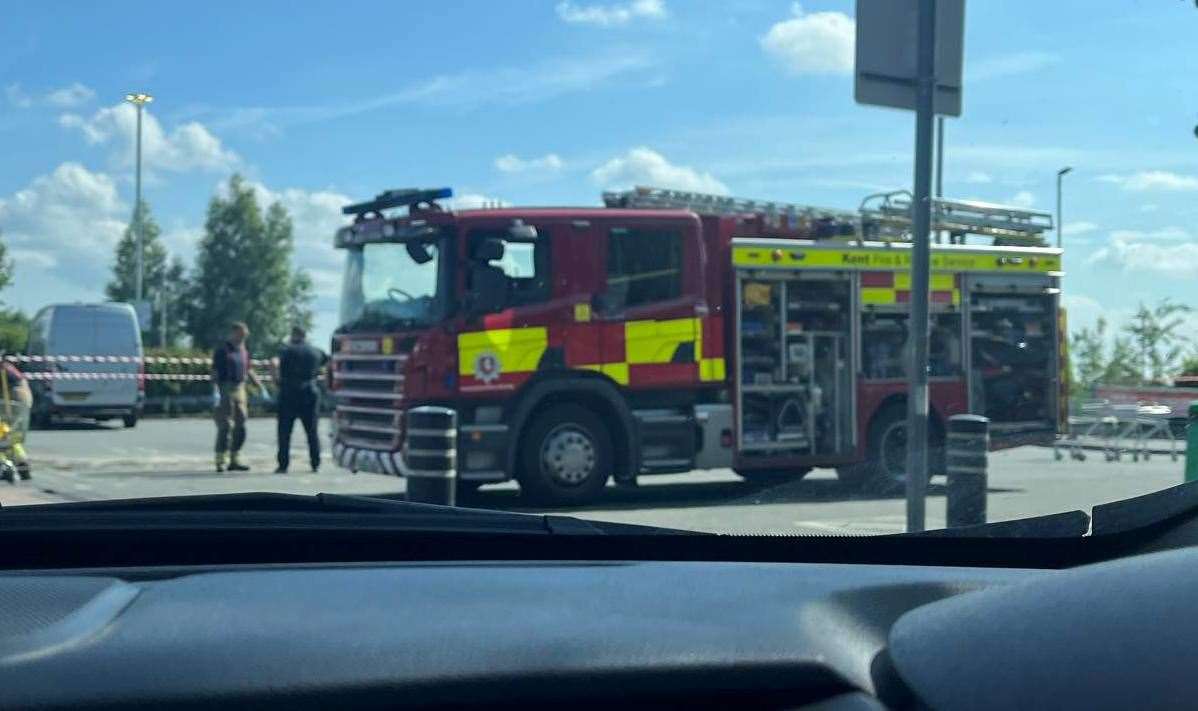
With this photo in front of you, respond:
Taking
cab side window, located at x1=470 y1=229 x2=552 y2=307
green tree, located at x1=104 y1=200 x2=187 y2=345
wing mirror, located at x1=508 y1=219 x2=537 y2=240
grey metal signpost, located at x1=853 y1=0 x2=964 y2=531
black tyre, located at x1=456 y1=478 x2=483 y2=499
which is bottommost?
black tyre, located at x1=456 y1=478 x2=483 y2=499

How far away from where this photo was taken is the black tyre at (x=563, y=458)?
34.2 ft

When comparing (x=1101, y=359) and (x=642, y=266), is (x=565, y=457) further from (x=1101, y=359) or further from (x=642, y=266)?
(x=1101, y=359)

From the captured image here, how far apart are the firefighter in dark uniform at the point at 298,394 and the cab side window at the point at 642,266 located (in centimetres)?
377

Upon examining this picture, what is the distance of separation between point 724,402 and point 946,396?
4075 millimetres

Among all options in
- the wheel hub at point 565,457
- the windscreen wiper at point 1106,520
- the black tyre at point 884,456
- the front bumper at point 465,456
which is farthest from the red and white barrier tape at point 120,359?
the windscreen wiper at point 1106,520

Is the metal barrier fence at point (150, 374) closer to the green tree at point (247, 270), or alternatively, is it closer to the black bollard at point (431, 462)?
the green tree at point (247, 270)

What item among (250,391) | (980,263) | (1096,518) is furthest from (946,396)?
(250,391)

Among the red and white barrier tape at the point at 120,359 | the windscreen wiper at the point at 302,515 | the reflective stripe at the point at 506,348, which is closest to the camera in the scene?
the windscreen wiper at the point at 302,515

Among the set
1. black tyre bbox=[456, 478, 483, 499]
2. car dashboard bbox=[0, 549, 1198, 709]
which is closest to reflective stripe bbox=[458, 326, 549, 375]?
black tyre bbox=[456, 478, 483, 499]

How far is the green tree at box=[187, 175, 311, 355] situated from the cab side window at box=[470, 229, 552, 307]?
1939 millimetres

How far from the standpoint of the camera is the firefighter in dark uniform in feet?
43.0

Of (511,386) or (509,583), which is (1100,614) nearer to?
(509,583)

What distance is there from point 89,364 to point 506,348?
592 inches

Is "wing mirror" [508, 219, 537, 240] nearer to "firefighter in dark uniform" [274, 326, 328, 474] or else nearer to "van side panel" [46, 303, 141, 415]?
"firefighter in dark uniform" [274, 326, 328, 474]
